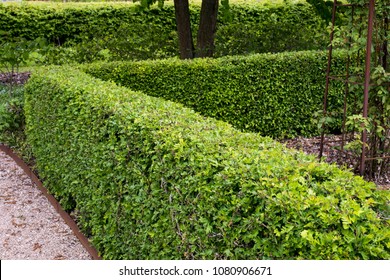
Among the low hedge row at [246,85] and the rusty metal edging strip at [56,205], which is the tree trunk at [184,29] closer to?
the low hedge row at [246,85]

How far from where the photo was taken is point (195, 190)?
3145 millimetres

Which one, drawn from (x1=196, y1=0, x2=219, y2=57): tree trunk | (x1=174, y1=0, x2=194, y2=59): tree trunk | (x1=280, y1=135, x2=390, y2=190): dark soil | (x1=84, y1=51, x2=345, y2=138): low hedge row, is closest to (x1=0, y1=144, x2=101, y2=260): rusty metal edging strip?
(x1=84, y1=51, x2=345, y2=138): low hedge row

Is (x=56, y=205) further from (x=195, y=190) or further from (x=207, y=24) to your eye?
(x=207, y=24)

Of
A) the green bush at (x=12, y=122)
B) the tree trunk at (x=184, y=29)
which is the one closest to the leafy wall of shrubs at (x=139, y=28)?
the tree trunk at (x=184, y=29)

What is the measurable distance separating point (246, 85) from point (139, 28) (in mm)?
4292

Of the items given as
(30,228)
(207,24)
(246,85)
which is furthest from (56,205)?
(207,24)

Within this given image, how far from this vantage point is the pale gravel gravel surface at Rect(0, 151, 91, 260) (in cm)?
521

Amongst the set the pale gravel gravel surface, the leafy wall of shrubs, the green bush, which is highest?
the leafy wall of shrubs

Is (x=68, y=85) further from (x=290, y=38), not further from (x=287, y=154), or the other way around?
(x=290, y=38)

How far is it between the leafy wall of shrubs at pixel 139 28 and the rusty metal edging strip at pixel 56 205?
2891mm

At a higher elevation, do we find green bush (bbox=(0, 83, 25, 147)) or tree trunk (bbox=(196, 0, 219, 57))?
tree trunk (bbox=(196, 0, 219, 57))

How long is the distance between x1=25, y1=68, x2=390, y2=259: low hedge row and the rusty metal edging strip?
14 cm

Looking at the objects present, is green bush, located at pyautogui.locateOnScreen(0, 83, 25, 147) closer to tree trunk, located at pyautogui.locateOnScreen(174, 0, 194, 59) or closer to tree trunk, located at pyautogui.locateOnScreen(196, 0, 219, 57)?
tree trunk, located at pyautogui.locateOnScreen(174, 0, 194, 59)

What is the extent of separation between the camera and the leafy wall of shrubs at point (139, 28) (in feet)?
34.8
